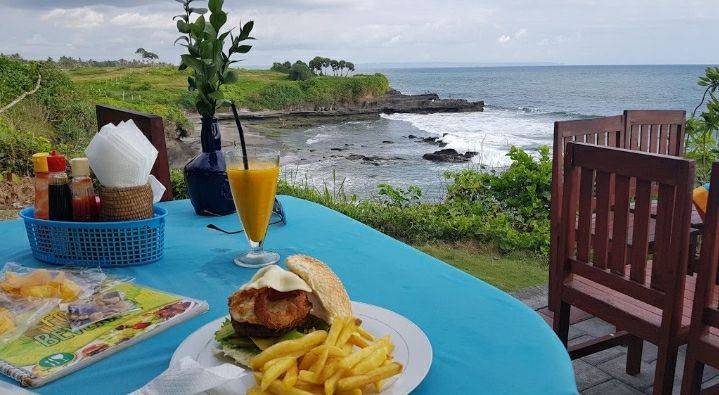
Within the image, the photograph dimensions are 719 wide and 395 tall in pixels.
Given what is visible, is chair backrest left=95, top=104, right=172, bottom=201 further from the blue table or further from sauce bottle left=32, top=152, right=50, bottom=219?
sauce bottle left=32, top=152, right=50, bottom=219

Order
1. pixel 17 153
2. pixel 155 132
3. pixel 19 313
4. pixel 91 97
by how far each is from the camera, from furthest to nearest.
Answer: pixel 91 97 → pixel 17 153 → pixel 155 132 → pixel 19 313

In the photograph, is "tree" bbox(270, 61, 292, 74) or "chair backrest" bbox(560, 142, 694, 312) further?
"tree" bbox(270, 61, 292, 74)

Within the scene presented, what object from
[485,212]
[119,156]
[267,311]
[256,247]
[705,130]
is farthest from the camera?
[485,212]

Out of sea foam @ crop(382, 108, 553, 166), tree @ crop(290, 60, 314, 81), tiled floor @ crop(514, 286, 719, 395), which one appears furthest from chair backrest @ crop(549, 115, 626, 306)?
tree @ crop(290, 60, 314, 81)

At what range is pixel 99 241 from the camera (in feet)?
4.70

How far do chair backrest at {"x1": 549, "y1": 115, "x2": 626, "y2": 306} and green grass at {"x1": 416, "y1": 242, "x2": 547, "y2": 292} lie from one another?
3.61 feet

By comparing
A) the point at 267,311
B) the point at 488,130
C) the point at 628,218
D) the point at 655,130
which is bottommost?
the point at 488,130

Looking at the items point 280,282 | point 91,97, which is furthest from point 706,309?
point 91,97

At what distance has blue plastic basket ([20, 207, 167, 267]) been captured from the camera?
143 cm

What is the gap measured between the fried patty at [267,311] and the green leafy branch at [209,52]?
Result: 2.64ft

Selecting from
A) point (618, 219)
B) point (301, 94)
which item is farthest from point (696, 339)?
point (301, 94)

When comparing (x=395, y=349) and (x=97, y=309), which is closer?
(x=395, y=349)

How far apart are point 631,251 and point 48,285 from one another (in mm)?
1797

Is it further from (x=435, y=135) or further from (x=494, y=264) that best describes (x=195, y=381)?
(x=435, y=135)
